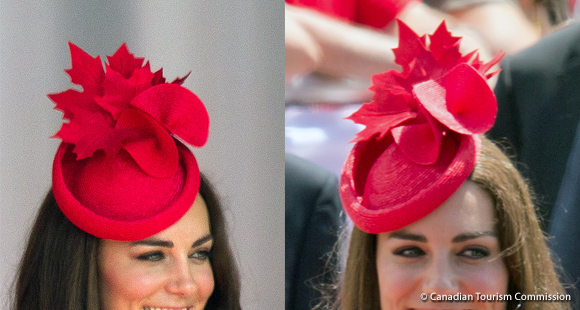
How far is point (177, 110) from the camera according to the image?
1.02 m

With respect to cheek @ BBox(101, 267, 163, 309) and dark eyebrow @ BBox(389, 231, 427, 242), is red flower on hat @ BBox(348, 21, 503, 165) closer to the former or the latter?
dark eyebrow @ BBox(389, 231, 427, 242)

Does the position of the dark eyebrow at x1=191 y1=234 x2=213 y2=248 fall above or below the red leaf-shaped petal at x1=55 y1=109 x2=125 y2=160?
below

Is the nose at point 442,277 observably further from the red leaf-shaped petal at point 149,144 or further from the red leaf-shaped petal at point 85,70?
the red leaf-shaped petal at point 85,70

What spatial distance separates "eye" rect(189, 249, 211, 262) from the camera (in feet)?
3.62

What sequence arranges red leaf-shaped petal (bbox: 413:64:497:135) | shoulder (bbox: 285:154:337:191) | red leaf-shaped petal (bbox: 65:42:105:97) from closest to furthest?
1. red leaf-shaped petal (bbox: 65:42:105:97)
2. red leaf-shaped petal (bbox: 413:64:497:135)
3. shoulder (bbox: 285:154:337:191)

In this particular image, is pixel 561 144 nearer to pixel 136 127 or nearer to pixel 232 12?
pixel 232 12

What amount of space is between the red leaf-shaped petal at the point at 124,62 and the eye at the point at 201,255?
27 centimetres

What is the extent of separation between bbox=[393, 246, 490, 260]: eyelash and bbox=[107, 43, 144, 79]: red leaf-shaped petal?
486 mm

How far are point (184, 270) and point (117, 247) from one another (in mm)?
99

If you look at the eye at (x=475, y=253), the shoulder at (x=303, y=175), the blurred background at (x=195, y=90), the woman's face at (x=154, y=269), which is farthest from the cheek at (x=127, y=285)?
the eye at (x=475, y=253)

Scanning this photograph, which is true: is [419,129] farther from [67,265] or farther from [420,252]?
[67,265]

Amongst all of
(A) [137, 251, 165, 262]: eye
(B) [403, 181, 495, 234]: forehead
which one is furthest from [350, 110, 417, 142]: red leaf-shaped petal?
(A) [137, 251, 165, 262]: eye

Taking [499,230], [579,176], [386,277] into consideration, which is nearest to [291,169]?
[386,277]

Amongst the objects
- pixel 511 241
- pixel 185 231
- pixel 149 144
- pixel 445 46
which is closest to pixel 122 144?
pixel 149 144
